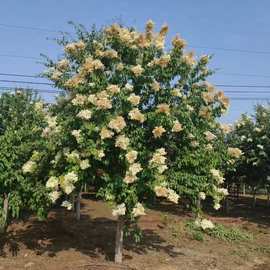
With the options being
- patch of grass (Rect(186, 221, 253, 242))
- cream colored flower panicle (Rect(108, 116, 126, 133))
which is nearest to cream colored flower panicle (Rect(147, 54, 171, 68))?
cream colored flower panicle (Rect(108, 116, 126, 133))

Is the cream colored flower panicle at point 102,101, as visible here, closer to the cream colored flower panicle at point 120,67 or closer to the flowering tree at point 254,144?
the cream colored flower panicle at point 120,67

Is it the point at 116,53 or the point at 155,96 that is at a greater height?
the point at 116,53

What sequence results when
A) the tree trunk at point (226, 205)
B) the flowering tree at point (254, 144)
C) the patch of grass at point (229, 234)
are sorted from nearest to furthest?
the patch of grass at point (229, 234)
the flowering tree at point (254, 144)
the tree trunk at point (226, 205)

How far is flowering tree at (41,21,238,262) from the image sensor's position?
11625 millimetres

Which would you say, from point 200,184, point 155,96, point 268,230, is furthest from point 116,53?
point 268,230

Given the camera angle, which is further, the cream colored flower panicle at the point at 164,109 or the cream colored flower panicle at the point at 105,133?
the cream colored flower panicle at the point at 164,109

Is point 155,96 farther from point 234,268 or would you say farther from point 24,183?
point 234,268

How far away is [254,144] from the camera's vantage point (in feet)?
78.8

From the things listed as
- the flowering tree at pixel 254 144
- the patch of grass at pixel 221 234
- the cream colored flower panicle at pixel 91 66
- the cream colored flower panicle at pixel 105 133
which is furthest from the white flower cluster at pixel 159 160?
the flowering tree at pixel 254 144

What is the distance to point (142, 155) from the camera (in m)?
12.1

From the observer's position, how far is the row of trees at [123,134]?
459 inches

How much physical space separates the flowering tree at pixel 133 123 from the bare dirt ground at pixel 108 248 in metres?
1.23

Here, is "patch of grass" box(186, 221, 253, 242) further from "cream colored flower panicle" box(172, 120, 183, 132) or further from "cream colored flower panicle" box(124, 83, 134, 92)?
"cream colored flower panicle" box(124, 83, 134, 92)

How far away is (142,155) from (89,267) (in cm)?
302
